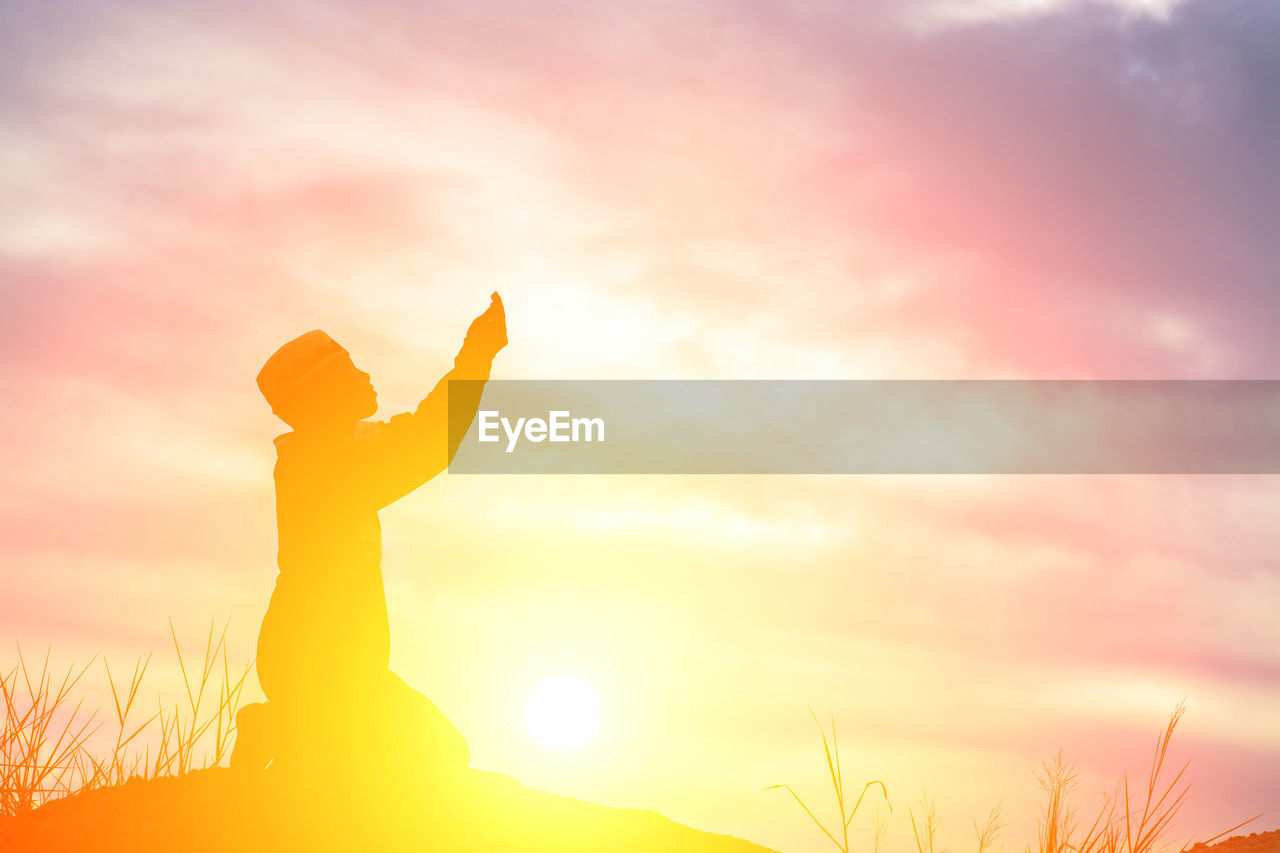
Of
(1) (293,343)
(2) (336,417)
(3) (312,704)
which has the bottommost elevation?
(3) (312,704)

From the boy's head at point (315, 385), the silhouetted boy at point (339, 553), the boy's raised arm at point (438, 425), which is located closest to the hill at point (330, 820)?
the silhouetted boy at point (339, 553)

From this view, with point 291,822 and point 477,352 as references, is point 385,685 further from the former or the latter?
point 477,352

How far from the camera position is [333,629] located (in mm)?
7277

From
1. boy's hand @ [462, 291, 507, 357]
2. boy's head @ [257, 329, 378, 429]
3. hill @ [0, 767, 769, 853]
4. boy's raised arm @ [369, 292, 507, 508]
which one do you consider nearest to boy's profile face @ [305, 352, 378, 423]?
boy's head @ [257, 329, 378, 429]

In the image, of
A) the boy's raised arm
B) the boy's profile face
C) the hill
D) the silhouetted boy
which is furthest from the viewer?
the boy's profile face

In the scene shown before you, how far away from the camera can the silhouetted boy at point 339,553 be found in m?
7.16

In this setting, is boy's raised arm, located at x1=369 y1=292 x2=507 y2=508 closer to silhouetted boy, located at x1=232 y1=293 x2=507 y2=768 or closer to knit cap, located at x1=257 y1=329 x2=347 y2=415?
silhouetted boy, located at x1=232 y1=293 x2=507 y2=768

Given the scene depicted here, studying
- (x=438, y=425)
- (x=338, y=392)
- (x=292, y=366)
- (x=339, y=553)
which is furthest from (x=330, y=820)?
(x=292, y=366)

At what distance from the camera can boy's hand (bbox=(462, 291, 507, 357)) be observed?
24.1ft

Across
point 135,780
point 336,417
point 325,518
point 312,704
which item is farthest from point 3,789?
point 336,417

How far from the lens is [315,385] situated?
755 cm

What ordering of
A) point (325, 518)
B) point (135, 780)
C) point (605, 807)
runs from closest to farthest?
point (135, 780)
point (605, 807)
point (325, 518)

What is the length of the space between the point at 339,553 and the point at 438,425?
999 millimetres

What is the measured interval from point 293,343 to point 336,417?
1.83 feet
